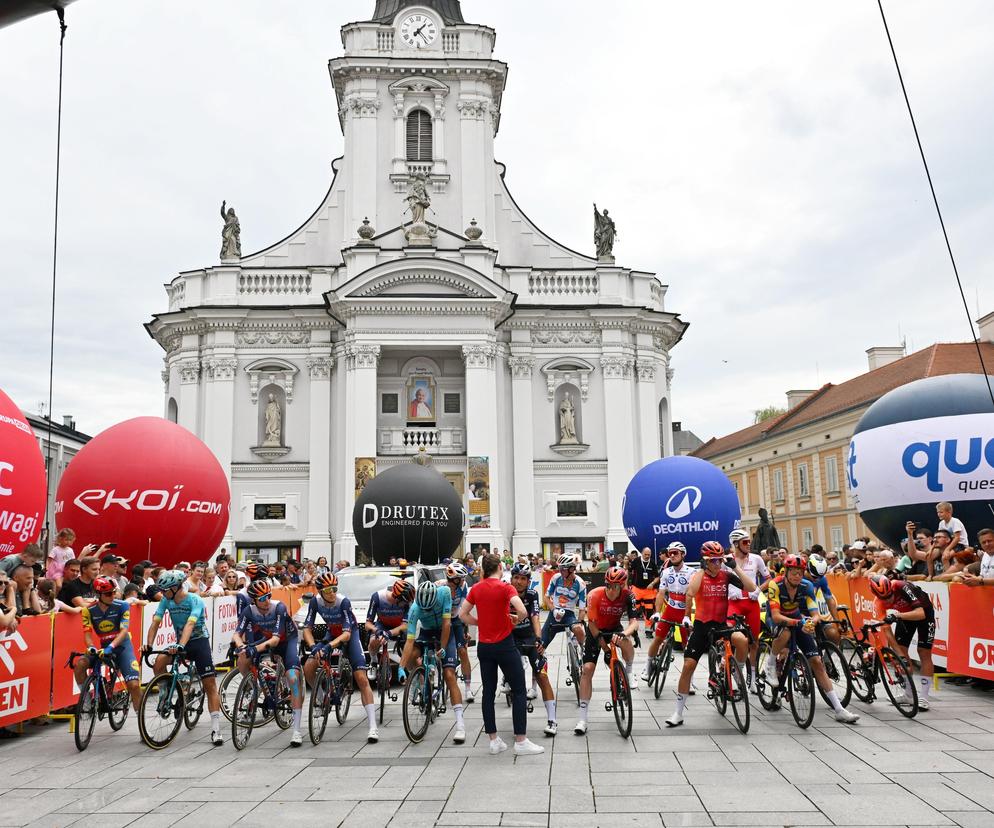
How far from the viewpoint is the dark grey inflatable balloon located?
2195cm

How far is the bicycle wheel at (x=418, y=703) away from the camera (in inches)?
376

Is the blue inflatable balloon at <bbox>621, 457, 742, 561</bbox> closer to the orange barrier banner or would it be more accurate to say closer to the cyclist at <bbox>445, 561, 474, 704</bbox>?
the cyclist at <bbox>445, 561, 474, 704</bbox>

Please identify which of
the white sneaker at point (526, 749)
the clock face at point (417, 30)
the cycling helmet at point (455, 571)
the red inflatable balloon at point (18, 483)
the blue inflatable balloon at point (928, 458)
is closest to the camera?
the white sneaker at point (526, 749)

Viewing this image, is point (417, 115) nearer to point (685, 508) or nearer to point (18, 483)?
point (685, 508)

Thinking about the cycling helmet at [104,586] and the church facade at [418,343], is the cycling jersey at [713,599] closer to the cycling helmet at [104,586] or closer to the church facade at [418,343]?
the cycling helmet at [104,586]

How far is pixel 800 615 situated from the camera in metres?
10.0

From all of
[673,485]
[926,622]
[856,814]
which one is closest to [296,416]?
[673,485]

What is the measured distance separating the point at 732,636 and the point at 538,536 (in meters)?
26.7

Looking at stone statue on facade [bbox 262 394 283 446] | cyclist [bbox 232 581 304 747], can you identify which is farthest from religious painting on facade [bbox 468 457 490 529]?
cyclist [bbox 232 581 304 747]

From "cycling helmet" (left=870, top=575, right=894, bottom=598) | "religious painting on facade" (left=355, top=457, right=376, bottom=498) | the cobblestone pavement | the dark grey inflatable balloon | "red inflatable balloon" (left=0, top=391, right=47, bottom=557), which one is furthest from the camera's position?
"religious painting on facade" (left=355, top=457, right=376, bottom=498)

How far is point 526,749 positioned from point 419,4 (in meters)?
38.5

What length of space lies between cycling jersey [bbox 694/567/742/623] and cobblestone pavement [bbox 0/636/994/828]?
1.20 metres

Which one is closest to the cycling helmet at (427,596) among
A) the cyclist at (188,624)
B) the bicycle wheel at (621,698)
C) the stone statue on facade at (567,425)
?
the bicycle wheel at (621,698)

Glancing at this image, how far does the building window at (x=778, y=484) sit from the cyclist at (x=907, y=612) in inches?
1670
